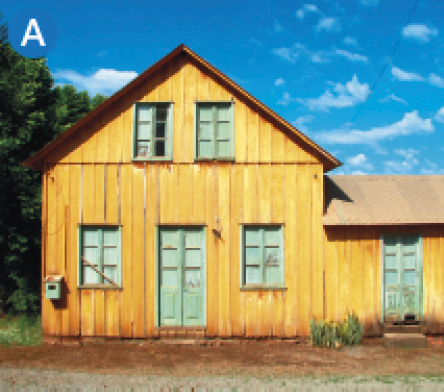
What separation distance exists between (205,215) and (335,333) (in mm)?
4325

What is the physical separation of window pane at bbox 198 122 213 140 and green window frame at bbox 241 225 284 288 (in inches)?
98.3

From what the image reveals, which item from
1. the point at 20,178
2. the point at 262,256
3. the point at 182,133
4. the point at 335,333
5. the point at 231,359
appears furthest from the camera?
the point at 20,178

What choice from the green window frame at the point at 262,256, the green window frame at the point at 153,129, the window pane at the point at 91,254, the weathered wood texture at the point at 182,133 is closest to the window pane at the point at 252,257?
the green window frame at the point at 262,256

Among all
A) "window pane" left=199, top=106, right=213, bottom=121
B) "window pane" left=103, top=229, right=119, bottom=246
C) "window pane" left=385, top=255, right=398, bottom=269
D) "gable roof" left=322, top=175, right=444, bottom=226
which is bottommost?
"window pane" left=385, top=255, right=398, bottom=269

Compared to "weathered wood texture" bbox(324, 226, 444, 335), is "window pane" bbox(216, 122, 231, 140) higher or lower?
higher

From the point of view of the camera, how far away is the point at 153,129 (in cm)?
894

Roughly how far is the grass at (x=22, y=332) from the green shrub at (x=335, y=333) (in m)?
6.94

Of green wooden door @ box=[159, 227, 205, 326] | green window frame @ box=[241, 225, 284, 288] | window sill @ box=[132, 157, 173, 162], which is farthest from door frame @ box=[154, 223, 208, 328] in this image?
window sill @ box=[132, 157, 173, 162]

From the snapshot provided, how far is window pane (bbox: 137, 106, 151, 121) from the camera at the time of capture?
8969 millimetres

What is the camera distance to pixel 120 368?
707 cm

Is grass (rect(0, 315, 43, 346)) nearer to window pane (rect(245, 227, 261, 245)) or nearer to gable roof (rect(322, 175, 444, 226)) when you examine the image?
window pane (rect(245, 227, 261, 245))

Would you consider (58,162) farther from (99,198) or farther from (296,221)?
(296,221)

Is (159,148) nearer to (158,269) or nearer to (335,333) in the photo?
(158,269)

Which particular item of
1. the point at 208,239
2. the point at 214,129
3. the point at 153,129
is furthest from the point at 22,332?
the point at 214,129
